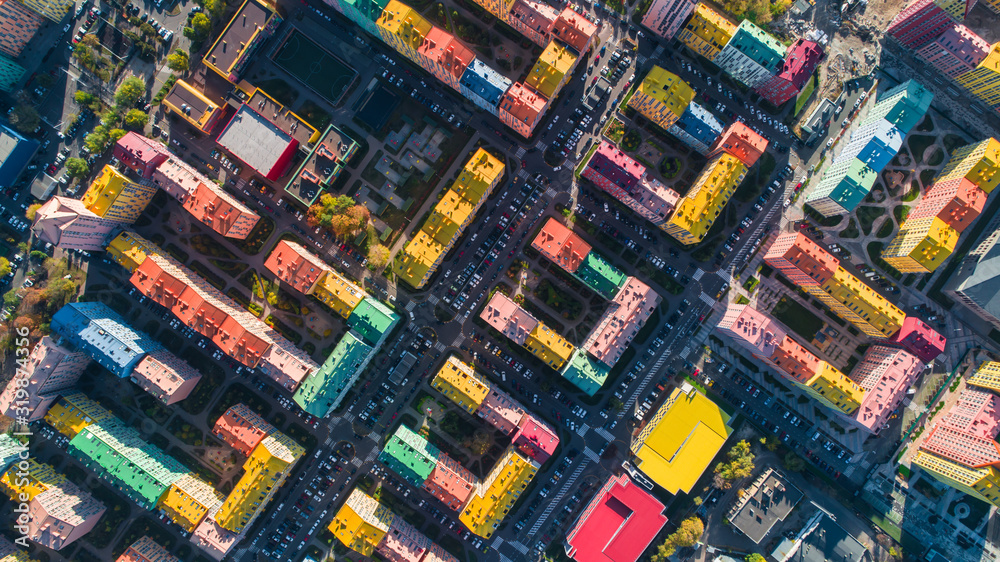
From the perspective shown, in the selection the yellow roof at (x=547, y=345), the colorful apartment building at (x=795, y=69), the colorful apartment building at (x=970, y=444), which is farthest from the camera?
the yellow roof at (x=547, y=345)

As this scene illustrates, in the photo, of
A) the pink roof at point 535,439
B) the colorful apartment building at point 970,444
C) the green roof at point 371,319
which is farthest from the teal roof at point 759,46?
the green roof at point 371,319

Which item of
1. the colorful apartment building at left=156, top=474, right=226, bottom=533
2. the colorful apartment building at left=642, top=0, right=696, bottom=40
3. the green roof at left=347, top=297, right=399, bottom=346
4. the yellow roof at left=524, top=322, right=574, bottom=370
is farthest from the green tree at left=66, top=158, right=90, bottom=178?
the colorful apartment building at left=642, top=0, right=696, bottom=40

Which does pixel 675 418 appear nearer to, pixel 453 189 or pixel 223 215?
pixel 453 189

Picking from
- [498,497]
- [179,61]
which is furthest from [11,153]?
[498,497]

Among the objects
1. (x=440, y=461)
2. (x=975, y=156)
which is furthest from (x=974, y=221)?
(x=440, y=461)

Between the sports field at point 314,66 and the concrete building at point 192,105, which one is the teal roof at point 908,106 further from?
the concrete building at point 192,105

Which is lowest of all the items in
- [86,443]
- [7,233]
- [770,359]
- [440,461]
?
[86,443]
